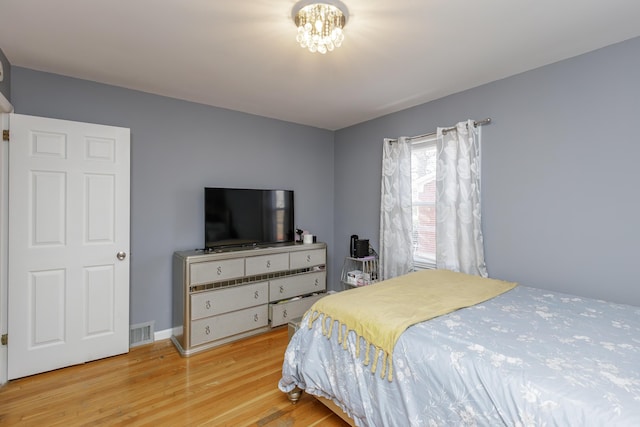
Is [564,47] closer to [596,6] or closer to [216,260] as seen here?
[596,6]

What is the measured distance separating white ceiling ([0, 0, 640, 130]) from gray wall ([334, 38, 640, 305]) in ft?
0.55

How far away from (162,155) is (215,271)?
50.8 inches

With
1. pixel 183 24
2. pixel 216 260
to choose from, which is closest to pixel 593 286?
pixel 216 260

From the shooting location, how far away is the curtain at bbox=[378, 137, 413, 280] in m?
3.31

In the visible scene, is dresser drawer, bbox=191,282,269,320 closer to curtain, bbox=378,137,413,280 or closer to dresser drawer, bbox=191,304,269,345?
dresser drawer, bbox=191,304,269,345

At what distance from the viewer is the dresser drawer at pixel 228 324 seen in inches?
109

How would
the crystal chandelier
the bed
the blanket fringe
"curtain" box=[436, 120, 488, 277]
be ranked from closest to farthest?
the bed
the blanket fringe
the crystal chandelier
"curtain" box=[436, 120, 488, 277]

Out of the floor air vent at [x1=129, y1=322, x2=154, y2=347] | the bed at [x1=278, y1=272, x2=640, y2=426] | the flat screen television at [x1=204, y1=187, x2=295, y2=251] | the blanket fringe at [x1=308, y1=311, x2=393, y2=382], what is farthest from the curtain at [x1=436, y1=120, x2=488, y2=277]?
the floor air vent at [x1=129, y1=322, x2=154, y2=347]

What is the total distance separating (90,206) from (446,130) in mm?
3291

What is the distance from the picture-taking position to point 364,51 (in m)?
2.15

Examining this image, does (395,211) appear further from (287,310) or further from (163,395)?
(163,395)

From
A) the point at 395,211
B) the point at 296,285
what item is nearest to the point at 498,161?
the point at 395,211

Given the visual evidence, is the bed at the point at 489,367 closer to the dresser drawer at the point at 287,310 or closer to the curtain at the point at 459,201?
the curtain at the point at 459,201

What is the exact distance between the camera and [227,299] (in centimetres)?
294
